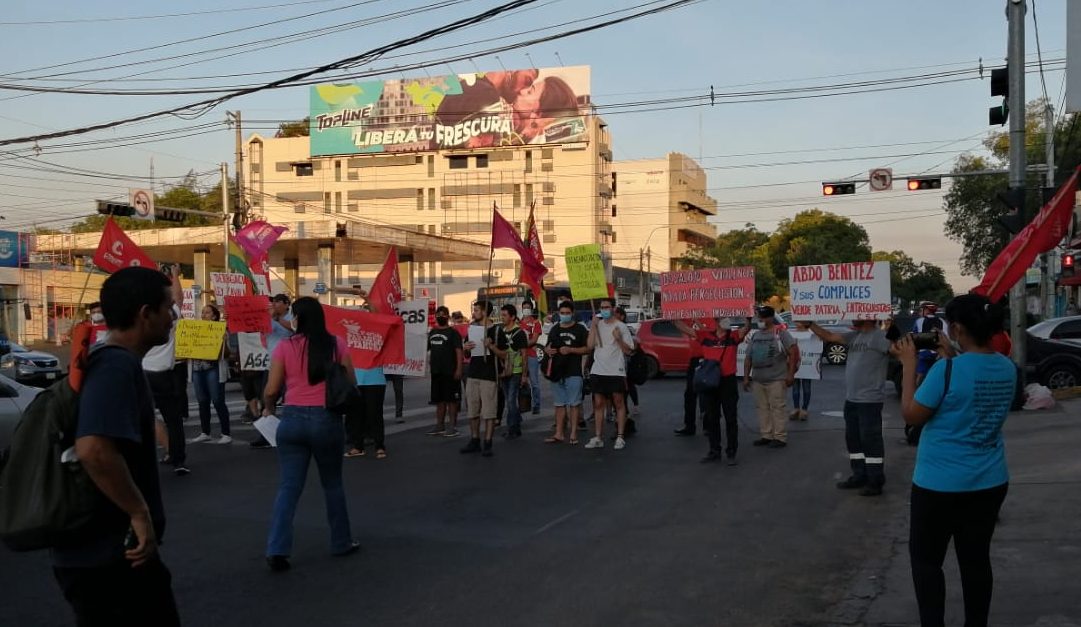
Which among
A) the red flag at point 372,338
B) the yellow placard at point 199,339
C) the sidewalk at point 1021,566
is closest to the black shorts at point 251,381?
the yellow placard at point 199,339

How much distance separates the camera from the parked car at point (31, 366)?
22277 mm

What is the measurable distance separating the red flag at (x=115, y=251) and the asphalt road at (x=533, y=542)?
2.73 metres

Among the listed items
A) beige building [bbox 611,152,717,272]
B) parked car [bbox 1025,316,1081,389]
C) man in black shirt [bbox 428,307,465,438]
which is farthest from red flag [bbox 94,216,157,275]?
beige building [bbox 611,152,717,272]

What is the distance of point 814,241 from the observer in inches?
2977

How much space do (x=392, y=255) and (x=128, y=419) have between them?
9984 millimetres

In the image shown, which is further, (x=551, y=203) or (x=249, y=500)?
(x=551, y=203)

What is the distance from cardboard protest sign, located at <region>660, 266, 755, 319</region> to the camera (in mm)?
12156

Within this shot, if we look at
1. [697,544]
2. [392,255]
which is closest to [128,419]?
[697,544]

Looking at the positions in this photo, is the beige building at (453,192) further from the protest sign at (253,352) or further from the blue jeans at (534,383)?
the protest sign at (253,352)

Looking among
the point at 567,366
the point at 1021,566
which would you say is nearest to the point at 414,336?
the point at 567,366

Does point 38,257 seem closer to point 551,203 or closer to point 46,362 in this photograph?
point 46,362

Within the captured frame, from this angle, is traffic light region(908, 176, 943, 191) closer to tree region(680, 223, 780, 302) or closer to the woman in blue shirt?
the woman in blue shirt

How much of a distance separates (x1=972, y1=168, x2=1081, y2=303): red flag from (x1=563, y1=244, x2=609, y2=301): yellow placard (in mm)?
7445

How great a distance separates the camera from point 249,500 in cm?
934
